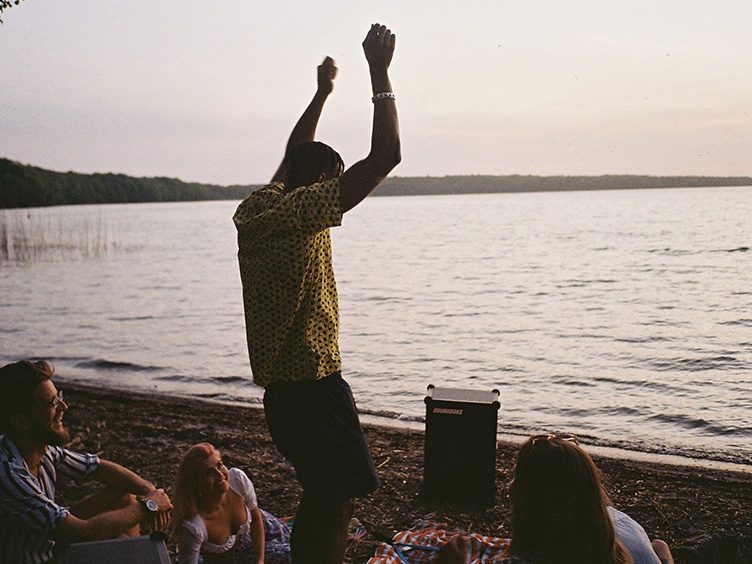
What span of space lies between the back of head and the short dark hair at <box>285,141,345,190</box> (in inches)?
48.2

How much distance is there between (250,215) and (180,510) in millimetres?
1453

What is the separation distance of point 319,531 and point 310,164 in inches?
53.0

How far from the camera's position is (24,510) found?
2859 millimetres

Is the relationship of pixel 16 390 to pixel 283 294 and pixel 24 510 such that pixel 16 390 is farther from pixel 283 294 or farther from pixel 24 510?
pixel 283 294

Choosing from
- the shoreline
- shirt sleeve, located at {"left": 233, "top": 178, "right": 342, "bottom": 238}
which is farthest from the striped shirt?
the shoreline

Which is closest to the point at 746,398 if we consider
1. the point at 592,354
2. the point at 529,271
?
the point at 592,354

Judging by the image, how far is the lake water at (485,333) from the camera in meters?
9.01

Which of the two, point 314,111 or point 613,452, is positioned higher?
point 314,111

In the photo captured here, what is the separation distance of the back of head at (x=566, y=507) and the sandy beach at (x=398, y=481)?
6.58 ft

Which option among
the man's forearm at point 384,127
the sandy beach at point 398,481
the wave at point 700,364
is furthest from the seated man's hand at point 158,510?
the wave at point 700,364

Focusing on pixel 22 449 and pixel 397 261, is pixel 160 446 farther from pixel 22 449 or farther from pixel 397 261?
pixel 397 261

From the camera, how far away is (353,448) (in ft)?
9.77

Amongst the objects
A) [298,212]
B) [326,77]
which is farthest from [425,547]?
[326,77]

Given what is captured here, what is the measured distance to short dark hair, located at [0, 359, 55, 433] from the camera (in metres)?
2.88
